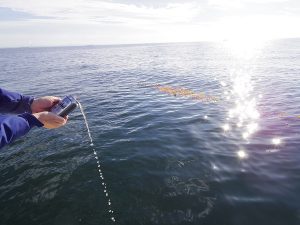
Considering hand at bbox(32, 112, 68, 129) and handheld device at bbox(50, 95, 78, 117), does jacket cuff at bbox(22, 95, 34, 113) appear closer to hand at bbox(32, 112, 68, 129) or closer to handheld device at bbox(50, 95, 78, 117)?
handheld device at bbox(50, 95, 78, 117)

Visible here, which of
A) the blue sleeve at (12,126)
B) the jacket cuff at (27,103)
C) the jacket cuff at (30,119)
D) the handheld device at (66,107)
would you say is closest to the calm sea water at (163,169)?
the jacket cuff at (27,103)

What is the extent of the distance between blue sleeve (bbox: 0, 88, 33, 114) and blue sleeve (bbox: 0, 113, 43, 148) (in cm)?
262

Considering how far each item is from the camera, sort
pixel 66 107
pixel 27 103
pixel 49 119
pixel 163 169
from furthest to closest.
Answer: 1. pixel 163 169
2. pixel 27 103
3. pixel 66 107
4. pixel 49 119

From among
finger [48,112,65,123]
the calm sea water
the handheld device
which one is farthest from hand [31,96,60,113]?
the calm sea water

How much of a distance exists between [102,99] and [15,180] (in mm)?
14736

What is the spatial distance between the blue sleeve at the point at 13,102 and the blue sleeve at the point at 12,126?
262cm

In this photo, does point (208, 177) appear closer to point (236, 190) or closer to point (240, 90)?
point (236, 190)

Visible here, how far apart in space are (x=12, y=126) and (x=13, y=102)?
2.97m

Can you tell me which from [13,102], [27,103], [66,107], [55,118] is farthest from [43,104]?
[55,118]

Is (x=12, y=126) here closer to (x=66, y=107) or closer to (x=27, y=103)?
(x=66, y=107)

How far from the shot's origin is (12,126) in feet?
14.2

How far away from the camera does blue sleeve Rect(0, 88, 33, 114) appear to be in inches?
272

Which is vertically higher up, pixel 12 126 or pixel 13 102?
pixel 12 126

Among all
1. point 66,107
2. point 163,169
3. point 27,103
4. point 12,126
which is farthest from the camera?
point 163,169
